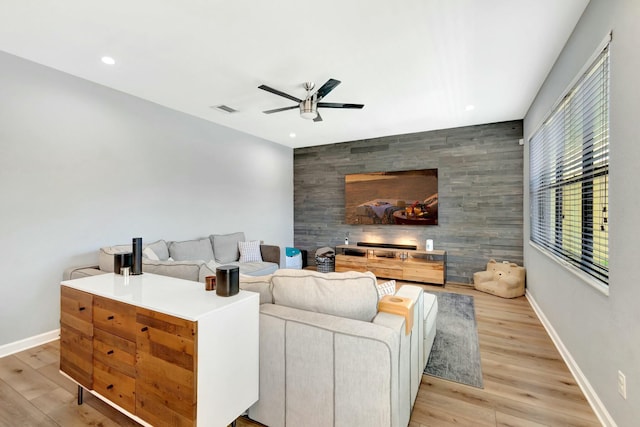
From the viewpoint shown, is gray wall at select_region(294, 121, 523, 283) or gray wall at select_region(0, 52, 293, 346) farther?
gray wall at select_region(294, 121, 523, 283)

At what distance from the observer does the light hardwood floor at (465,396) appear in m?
1.77

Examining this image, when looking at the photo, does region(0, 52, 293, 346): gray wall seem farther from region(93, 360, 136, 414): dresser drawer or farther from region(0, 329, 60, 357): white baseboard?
region(93, 360, 136, 414): dresser drawer

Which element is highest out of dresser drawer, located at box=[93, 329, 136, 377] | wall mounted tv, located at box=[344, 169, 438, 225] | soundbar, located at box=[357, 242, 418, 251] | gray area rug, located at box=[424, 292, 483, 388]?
wall mounted tv, located at box=[344, 169, 438, 225]

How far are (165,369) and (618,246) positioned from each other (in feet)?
8.13

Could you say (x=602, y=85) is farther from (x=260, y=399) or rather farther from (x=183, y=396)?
(x=183, y=396)

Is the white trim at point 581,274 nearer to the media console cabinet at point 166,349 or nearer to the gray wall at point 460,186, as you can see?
the gray wall at point 460,186

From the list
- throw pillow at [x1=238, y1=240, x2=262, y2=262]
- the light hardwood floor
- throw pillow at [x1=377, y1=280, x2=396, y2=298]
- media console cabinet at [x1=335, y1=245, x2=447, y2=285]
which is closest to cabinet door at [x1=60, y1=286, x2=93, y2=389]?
the light hardwood floor

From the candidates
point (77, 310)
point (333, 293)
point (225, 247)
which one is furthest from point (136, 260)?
point (225, 247)

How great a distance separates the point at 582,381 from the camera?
2.06m

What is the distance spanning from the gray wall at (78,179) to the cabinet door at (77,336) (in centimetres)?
137

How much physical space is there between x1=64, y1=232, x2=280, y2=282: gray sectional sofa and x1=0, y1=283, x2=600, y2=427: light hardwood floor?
2.65 ft

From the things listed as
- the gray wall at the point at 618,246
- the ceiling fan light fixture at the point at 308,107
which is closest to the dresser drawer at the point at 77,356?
the ceiling fan light fixture at the point at 308,107

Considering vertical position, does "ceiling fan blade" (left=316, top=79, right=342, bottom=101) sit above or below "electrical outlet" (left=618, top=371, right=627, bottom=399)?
above

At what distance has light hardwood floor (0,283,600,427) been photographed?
1.77m
